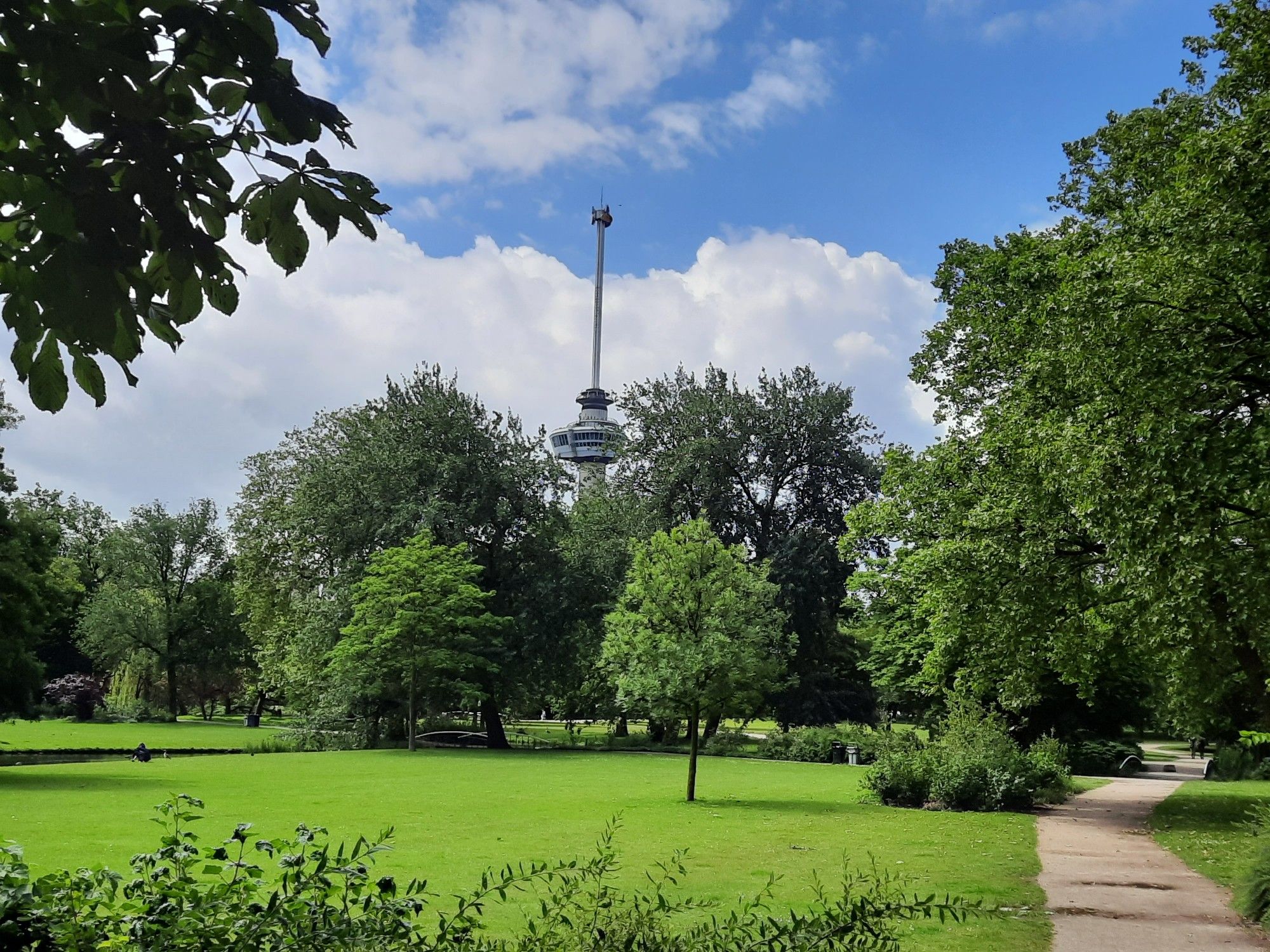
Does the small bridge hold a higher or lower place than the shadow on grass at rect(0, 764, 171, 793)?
lower

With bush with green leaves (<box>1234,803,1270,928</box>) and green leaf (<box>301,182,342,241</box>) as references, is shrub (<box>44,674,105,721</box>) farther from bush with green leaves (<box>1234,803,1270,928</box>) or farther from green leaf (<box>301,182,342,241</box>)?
green leaf (<box>301,182,342,241</box>)

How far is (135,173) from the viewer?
270 cm

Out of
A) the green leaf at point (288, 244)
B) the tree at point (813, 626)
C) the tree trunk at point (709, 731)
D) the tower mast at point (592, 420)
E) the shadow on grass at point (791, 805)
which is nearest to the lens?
the green leaf at point (288, 244)

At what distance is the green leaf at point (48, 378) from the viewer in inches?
112

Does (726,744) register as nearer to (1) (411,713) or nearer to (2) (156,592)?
(1) (411,713)

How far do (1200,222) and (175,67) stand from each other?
14067 millimetres

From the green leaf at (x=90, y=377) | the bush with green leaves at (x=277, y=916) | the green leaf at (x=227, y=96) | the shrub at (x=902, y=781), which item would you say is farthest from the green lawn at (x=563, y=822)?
the green leaf at (x=227, y=96)

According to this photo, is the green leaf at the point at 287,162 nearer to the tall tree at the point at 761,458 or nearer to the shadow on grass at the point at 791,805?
the shadow on grass at the point at 791,805

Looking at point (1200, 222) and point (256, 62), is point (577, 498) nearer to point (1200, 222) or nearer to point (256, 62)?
point (1200, 222)

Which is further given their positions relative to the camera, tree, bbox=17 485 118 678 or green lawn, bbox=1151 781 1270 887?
tree, bbox=17 485 118 678

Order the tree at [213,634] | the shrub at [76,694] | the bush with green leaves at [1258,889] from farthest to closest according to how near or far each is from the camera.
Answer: the tree at [213,634] → the shrub at [76,694] → the bush with green leaves at [1258,889]

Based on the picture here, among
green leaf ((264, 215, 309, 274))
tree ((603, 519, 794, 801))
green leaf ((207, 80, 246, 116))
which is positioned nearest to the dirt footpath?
tree ((603, 519, 794, 801))

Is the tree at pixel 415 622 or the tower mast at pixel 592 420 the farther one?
the tower mast at pixel 592 420

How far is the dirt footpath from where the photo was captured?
371 inches
